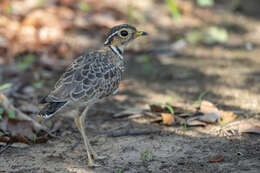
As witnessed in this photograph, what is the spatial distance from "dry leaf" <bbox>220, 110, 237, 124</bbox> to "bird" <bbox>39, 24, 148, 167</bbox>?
142 cm

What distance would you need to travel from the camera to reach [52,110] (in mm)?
4266

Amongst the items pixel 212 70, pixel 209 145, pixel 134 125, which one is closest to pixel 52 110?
pixel 134 125

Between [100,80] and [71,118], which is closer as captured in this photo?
[100,80]

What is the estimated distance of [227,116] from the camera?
5215 mm

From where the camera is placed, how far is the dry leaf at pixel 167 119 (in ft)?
17.2

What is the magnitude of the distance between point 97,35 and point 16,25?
162 centimetres

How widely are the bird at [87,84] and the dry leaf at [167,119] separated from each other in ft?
2.84

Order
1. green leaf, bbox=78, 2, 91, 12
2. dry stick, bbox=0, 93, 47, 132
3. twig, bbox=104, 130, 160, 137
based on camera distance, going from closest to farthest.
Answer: twig, bbox=104, 130, 160, 137 < dry stick, bbox=0, 93, 47, 132 < green leaf, bbox=78, 2, 91, 12

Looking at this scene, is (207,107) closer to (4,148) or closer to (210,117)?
(210,117)

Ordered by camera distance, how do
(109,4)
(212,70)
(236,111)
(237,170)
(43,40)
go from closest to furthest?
(237,170) → (236,111) → (212,70) → (43,40) → (109,4)

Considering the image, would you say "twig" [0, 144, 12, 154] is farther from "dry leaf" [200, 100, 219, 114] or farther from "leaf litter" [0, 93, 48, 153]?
"dry leaf" [200, 100, 219, 114]

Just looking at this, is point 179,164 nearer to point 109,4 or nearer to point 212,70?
point 212,70

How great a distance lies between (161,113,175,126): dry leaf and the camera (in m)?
5.24

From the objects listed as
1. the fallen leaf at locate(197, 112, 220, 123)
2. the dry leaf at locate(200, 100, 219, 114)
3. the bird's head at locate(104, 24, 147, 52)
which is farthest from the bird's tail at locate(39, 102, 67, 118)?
the dry leaf at locate(200, 100, 219, 114)
